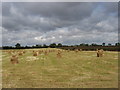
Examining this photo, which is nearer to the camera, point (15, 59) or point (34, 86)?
point (34, 86)

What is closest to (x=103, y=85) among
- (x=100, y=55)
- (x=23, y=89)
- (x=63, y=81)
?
(x=63, y=81)

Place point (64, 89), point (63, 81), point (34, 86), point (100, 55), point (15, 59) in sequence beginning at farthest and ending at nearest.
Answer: point (100, 55) < point (15, 59) < point (63, 81) < point (34, 86) < point (64, 89)

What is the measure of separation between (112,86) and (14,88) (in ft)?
18.2

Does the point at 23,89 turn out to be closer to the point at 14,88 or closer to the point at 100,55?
the point at 14,88

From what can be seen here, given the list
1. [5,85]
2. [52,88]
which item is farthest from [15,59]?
[52,88]

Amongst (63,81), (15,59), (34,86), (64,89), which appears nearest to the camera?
(64,89)

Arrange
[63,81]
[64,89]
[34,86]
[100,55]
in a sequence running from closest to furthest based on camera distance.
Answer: [64,89] < [34,86] < [63,81] < [100,55]

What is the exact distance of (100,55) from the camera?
31734 millimetres

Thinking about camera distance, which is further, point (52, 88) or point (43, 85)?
point (43, 85)

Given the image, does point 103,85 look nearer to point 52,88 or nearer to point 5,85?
point 52,88

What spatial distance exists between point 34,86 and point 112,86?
14.7 ft

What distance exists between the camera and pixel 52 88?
32.9 feet

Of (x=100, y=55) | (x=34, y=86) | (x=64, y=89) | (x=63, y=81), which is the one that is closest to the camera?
(x=64, y=89)

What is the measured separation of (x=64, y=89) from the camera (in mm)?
9789
